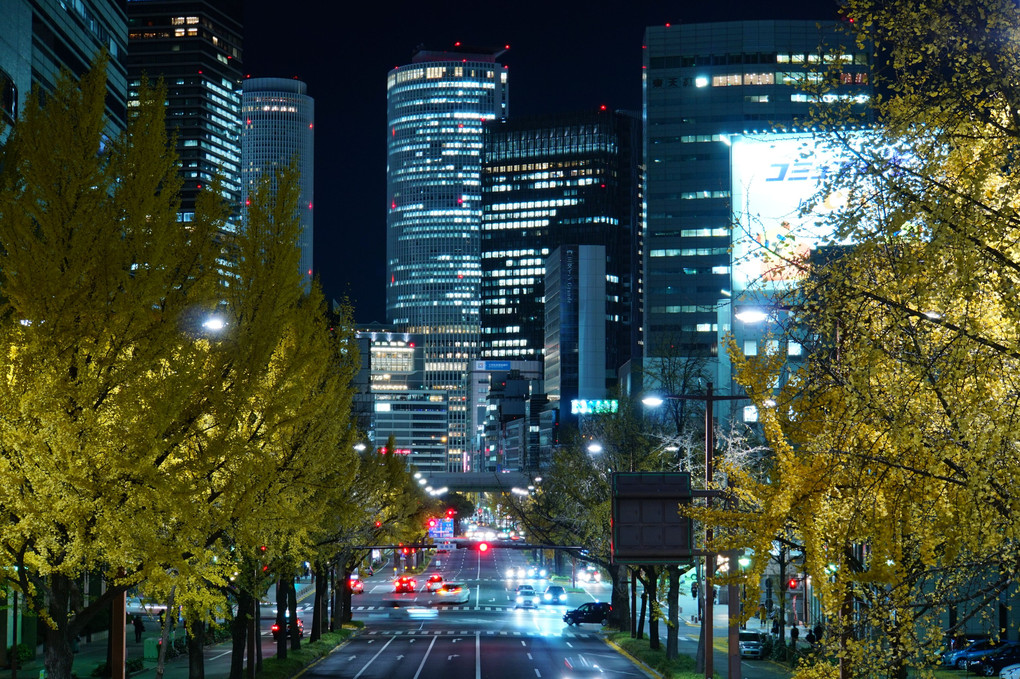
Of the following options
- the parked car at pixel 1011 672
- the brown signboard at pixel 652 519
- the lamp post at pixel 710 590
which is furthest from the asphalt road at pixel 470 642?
the brown signboard at pixel 652 519

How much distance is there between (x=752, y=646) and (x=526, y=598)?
37.7 metres

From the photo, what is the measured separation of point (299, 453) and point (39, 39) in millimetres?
46892

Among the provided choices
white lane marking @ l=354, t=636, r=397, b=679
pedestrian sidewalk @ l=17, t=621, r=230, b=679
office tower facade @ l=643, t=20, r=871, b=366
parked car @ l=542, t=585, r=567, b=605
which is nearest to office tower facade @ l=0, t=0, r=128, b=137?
pedestrian sidewalk @ l=17, t=621, r=230, b=679

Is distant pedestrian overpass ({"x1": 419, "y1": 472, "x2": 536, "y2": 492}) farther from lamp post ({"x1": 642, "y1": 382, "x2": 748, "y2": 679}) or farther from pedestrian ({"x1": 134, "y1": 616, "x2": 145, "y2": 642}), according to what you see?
lamp post ({"x1": 642, "y1": 382, "x2": 748, "y2": 679})

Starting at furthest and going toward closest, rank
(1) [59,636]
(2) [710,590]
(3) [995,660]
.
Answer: (3) [995,660] < (2) [710,590] < (1) [59,636]

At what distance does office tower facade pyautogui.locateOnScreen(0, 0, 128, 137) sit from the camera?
48.8 m

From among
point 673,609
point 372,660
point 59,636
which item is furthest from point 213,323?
point 372,660

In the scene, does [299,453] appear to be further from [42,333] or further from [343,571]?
[343,571]

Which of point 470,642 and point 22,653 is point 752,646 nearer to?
point 470,642

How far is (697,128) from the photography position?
632 feet

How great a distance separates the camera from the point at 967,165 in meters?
10.1

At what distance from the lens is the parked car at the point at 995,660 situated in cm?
4519

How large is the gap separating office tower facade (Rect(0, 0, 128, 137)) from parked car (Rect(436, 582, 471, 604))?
4651 centimetres

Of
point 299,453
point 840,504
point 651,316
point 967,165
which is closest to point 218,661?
point 299,453
